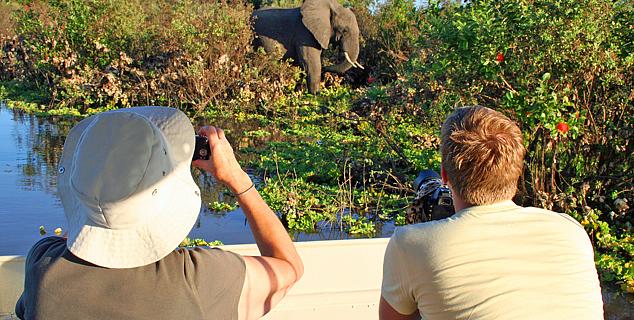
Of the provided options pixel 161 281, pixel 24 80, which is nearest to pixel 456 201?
pixel 161 281

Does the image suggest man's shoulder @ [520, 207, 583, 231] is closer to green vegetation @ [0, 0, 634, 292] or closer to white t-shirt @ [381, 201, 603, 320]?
white t-shirt @ [381, 201, 603, 320]

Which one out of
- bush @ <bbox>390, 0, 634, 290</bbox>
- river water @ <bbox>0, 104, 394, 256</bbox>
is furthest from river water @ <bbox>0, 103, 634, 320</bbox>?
bush @ <bbox>390, 0, 634, 290</bbox>

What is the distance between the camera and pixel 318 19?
15.0 meters

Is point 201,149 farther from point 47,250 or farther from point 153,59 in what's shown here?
point 153,59

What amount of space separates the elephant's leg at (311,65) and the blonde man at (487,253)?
12.5 metres

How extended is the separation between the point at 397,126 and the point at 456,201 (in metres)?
7.16

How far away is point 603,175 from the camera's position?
575 cm

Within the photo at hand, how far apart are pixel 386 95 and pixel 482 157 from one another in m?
7.73

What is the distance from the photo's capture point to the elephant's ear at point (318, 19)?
1493 cm

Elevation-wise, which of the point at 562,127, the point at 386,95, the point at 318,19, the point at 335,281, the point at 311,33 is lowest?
the point at 335,281

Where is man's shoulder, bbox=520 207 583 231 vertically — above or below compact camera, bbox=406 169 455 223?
above

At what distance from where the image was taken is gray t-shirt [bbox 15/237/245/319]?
5.46 ft

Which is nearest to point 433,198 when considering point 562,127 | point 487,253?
point 487,253

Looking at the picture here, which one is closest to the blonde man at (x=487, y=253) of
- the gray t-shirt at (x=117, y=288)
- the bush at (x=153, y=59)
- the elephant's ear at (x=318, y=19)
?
the gray t-shirt at (x=117, y=288)
